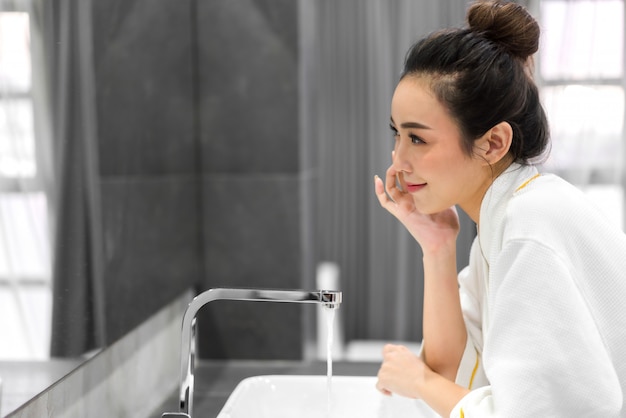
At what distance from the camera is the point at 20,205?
38.1 inches

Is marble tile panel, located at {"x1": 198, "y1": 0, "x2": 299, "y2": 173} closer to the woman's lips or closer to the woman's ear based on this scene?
the woman's lips

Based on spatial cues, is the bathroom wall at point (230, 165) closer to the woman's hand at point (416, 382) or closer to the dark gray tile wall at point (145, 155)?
the dark gray tile wall at point (145, 155)

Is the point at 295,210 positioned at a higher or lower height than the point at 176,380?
higher

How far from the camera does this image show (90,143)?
1205mm

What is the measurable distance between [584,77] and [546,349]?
240cm

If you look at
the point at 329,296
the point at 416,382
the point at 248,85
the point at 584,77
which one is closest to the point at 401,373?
the point at 416,382

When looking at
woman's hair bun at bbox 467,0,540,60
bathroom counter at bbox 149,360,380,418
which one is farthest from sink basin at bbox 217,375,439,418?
woman's hair bun at bbox 467,0,540,60

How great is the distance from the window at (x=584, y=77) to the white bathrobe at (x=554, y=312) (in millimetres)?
2118

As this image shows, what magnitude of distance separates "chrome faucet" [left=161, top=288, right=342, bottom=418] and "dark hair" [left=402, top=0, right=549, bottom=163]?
0.32 meters

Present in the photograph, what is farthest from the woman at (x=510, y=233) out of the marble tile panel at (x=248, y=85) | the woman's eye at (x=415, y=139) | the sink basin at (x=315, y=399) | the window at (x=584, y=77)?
the window at (x=584, y=77)

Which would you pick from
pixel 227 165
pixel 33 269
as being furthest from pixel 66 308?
pixel 227 165

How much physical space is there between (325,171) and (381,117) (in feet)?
1.19

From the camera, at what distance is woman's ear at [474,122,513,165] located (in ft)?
3.48

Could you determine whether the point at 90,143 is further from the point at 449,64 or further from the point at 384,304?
the point at 384,304
